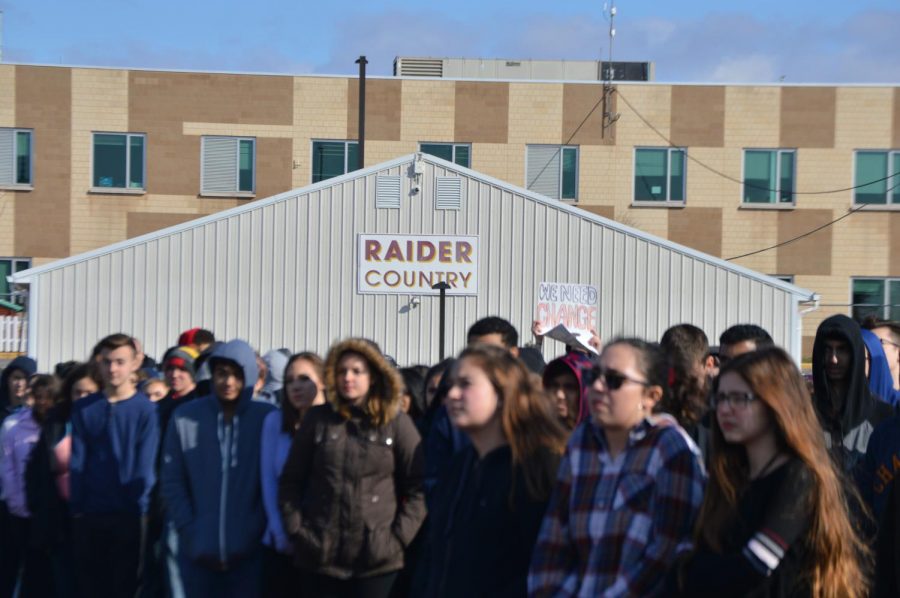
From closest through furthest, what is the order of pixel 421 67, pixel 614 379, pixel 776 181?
pixel 614 379, pixel 776 181, pixel 421 67

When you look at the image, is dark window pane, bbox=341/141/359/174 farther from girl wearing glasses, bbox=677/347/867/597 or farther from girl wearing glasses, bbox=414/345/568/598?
girl wearing glasses, bbox=677/347/867/597

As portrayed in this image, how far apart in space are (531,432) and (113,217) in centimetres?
2331

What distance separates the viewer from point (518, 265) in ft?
61.4

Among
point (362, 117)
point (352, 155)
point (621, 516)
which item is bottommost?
point (621, 516)

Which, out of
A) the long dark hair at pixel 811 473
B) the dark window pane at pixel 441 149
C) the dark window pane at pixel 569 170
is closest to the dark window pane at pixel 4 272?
the dark window pane at pixel 441 149

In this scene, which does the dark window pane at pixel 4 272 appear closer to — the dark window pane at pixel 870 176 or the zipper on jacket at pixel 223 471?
the dark window pane at pixel 870 176

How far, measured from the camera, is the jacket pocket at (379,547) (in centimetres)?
530

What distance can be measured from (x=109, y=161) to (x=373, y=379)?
22.1m

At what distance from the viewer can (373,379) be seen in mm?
5504

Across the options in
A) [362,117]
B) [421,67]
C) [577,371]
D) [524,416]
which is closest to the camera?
[524,416]

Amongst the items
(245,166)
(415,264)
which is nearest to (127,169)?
(245,166)

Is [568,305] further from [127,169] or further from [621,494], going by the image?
[621,494]

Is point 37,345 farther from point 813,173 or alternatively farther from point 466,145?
point 813,173

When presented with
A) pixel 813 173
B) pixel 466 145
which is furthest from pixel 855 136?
pixel 466 145
